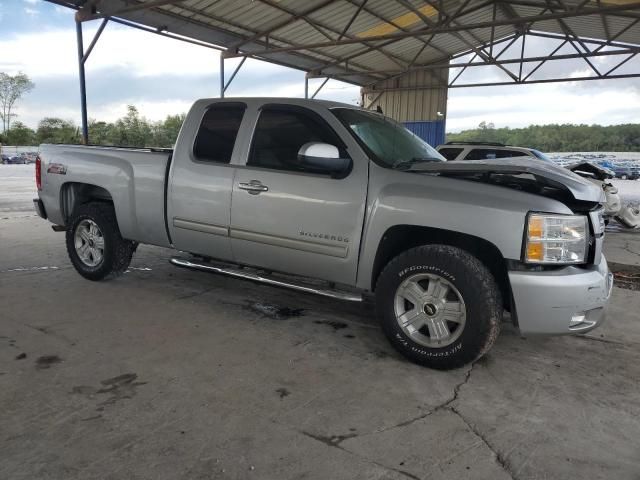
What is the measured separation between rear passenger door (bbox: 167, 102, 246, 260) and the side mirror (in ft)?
2.71

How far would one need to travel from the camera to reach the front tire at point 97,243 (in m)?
4.99

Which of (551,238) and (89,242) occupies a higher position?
(551,238)

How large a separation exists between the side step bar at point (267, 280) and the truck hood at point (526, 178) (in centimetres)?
105

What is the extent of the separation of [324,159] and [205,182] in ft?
4.04

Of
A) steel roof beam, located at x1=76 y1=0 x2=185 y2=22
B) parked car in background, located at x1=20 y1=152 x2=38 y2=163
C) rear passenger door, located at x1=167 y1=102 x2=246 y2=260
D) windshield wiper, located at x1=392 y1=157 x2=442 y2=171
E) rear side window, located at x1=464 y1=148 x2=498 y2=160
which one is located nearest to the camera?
windshield wiper, located at x1=392 y1=157 x2=442 y2=171

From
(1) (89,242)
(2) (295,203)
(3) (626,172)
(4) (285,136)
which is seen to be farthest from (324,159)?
(3) (626,172)

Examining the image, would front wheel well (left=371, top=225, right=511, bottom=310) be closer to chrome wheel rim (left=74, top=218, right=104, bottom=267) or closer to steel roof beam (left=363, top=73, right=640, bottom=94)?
chrome wheel rim (left=74, top=218, right=104, bottom=267)

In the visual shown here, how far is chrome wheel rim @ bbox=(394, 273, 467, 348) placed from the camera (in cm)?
327

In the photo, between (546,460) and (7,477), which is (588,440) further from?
(7,477)

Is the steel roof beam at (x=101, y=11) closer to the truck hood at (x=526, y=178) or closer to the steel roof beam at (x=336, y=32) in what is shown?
the steel roof beam at (x=336, y=32)

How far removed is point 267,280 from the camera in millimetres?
4023

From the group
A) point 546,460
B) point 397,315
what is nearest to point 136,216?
point 397,315

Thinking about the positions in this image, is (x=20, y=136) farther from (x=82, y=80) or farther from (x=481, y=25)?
(x=481, y=25)

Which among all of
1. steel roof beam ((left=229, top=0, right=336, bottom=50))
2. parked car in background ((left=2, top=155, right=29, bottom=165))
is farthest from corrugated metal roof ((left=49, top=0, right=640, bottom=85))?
parked car in background ((left=2, top=155, right=29, bottom=165))
